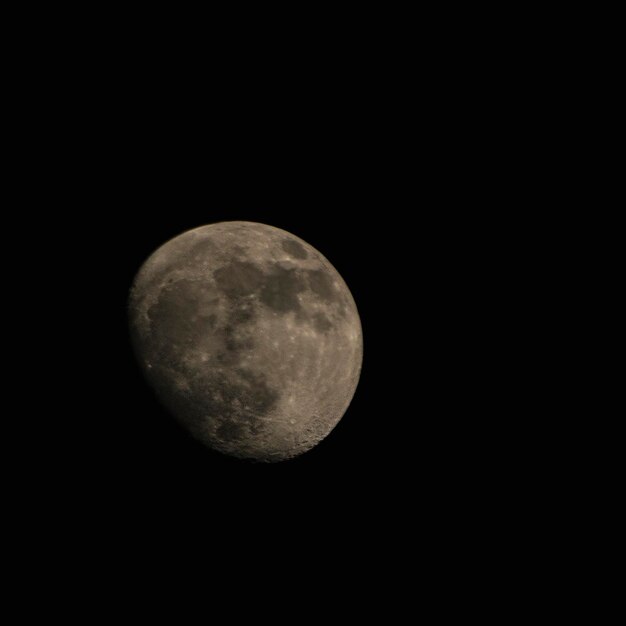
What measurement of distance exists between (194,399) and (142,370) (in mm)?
431

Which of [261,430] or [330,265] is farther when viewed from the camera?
[330,265]

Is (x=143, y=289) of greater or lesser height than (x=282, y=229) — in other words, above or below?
below

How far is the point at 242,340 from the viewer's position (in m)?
3.08

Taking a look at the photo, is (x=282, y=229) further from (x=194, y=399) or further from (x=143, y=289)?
(x=194, y=399)

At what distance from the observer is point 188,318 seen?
310cm

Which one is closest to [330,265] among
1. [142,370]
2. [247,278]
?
[247,278]

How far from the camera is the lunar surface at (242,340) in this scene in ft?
10.1

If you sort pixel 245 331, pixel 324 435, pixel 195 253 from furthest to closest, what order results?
1. pixel 324 435
2. pixel 195 253
3. pixel 245 331

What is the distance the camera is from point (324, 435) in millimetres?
3695

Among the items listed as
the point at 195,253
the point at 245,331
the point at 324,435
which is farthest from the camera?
the point at 324,435

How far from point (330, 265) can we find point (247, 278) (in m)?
0.86

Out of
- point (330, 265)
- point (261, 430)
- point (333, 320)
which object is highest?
point (330, 265)

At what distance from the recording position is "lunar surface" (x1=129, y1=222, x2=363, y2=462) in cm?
309

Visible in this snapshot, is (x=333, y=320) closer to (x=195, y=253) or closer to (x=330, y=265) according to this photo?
(x=330, y=265)
